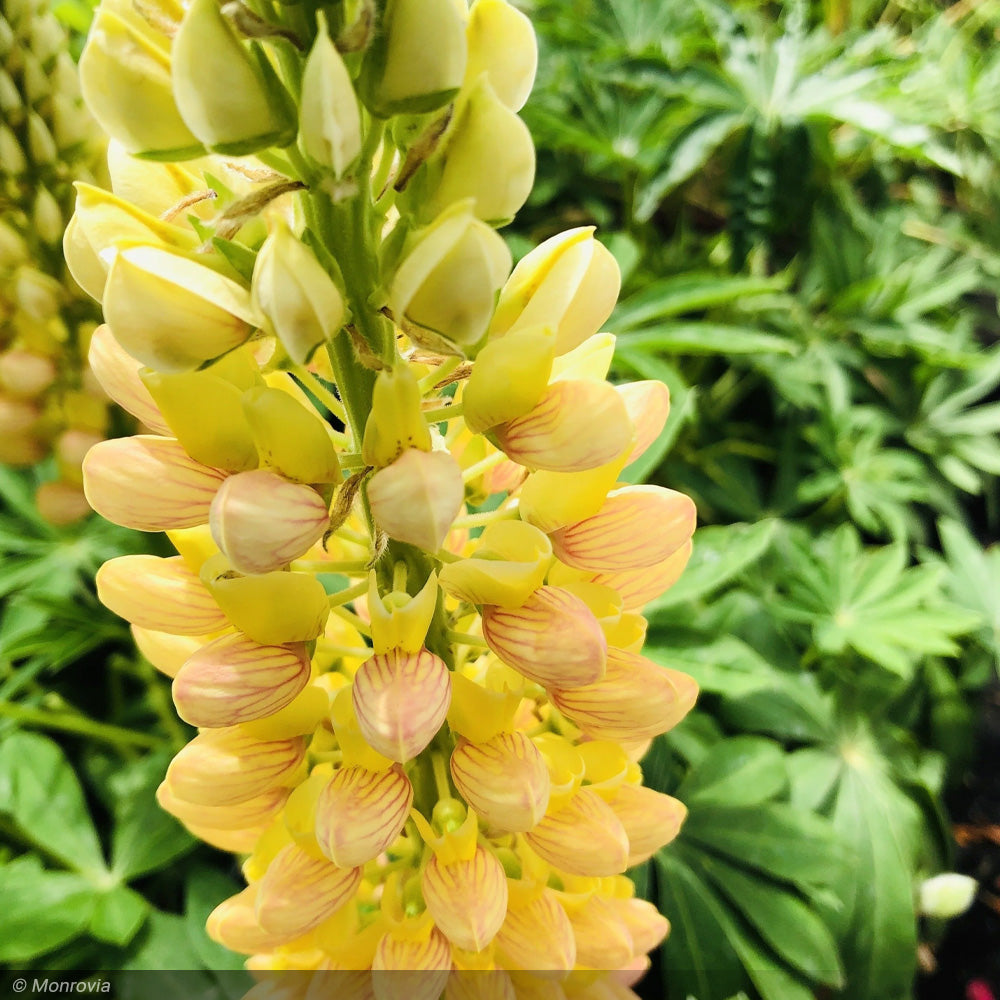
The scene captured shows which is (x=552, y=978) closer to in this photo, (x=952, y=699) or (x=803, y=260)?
(x=952, y=699)

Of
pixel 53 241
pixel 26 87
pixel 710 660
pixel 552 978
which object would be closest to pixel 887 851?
pixel 710 660

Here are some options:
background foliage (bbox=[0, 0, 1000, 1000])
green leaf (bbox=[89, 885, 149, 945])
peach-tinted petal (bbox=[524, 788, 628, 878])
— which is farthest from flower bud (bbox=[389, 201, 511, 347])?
green leaf (bbox=[89, 885, 149, 945])

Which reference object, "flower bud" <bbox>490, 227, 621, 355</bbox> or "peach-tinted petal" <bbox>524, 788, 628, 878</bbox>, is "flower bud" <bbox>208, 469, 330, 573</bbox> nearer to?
"flower bud" <bbox>490, 227, 621, 355</bbox>

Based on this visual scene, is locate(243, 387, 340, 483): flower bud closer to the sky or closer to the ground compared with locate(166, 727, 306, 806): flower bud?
closer to the sky

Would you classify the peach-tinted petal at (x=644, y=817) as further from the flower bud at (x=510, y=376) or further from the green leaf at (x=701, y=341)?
the green leaf at (x=701, y=341)

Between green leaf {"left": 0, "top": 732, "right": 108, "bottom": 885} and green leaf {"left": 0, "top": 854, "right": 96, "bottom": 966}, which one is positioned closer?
green leaf {"left": 0, "top": 854, "right": 96, "bottom": 966}

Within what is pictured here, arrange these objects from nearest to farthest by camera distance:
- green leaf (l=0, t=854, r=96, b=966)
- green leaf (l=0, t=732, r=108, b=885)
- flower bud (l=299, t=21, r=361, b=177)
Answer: flower bud (l=299, t=21, r=361, b=177) → green leaf (l=0, t=854, r=96, b=966) → green leaf (l=0, t=732, r=108, b=885)

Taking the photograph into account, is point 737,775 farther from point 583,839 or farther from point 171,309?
point 171,309
